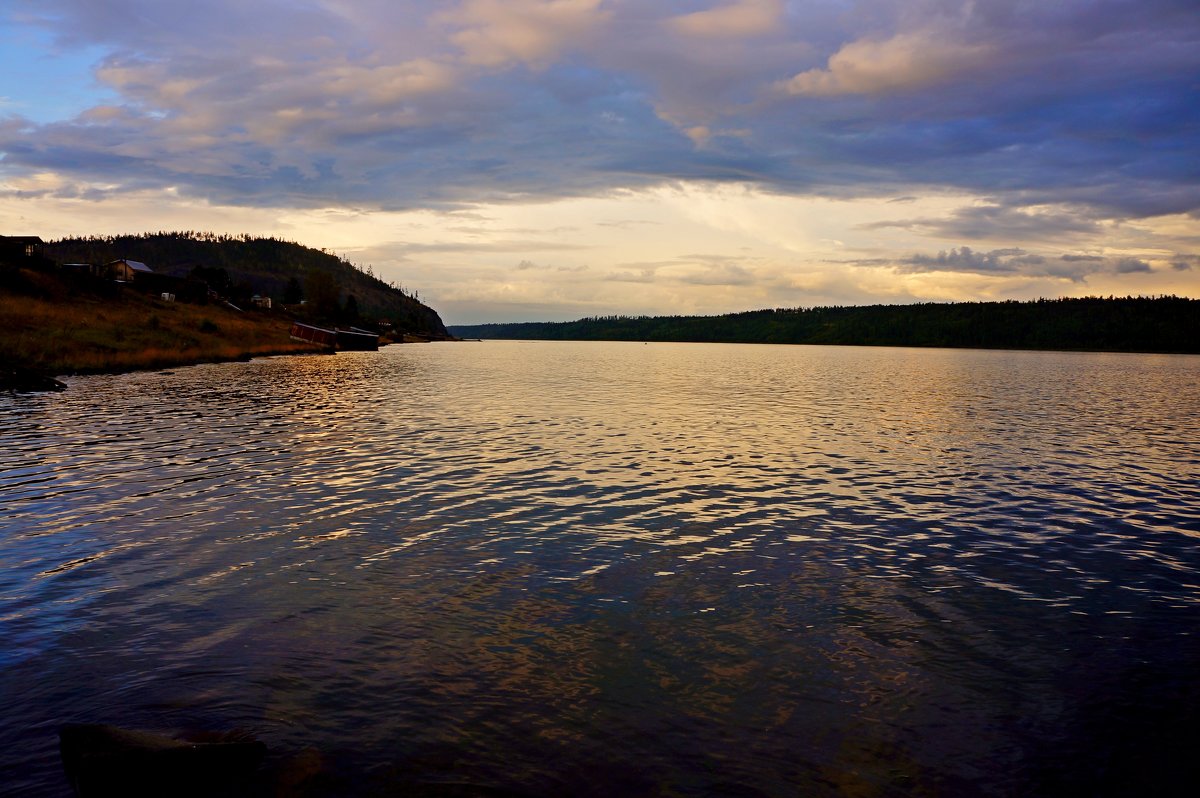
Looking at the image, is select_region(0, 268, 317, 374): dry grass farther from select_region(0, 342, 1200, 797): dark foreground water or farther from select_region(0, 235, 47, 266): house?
select_region(0, 342, 1200, 797): dark foreground water

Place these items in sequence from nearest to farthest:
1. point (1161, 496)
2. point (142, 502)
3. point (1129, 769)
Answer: point (1129, 769), point (142, 502), point (1161, 496)

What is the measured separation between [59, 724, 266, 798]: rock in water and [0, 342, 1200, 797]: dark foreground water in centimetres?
47

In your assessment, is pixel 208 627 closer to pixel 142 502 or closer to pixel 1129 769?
pixel 142 502

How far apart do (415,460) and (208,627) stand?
59.4 feet

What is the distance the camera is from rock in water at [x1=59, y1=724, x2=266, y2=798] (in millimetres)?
8375

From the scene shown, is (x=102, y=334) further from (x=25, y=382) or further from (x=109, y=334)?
(x=25, y=382)

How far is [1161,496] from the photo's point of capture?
88.6 ft

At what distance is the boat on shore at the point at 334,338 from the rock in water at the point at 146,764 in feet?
492

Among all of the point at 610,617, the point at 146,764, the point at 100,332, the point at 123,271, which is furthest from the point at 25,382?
the point at 123,271

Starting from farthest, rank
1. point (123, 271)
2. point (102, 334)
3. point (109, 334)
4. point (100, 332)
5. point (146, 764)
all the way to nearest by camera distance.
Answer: point (123, 271) → point (109, 334) → point (100, 332) → point (102, 334) → point (146, 764)

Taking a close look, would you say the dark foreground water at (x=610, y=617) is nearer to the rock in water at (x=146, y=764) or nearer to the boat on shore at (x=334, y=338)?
the rock in water at (x=146, y=764)

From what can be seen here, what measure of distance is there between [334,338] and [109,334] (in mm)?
72771

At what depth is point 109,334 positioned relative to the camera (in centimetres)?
8506

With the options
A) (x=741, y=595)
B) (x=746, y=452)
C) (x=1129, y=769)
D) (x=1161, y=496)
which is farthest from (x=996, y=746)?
(x=746, y=452)
